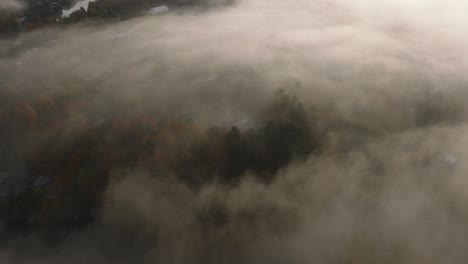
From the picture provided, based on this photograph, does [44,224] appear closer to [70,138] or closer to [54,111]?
[70,138]

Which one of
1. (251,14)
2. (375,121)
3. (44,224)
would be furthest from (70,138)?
(251,14)

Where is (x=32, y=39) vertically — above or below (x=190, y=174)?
above

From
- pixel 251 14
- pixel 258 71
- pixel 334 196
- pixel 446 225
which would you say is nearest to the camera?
pixel 446 225

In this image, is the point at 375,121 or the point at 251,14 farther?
the point at 251,14

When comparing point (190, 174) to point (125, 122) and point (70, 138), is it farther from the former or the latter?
point (70, 138)

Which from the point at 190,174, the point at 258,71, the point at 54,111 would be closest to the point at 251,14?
the point at 258,71

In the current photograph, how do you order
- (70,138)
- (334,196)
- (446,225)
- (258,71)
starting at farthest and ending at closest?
(258,71)
(70,138)
(334,196)
(446,225)

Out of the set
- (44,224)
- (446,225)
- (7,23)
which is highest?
(7,23)
